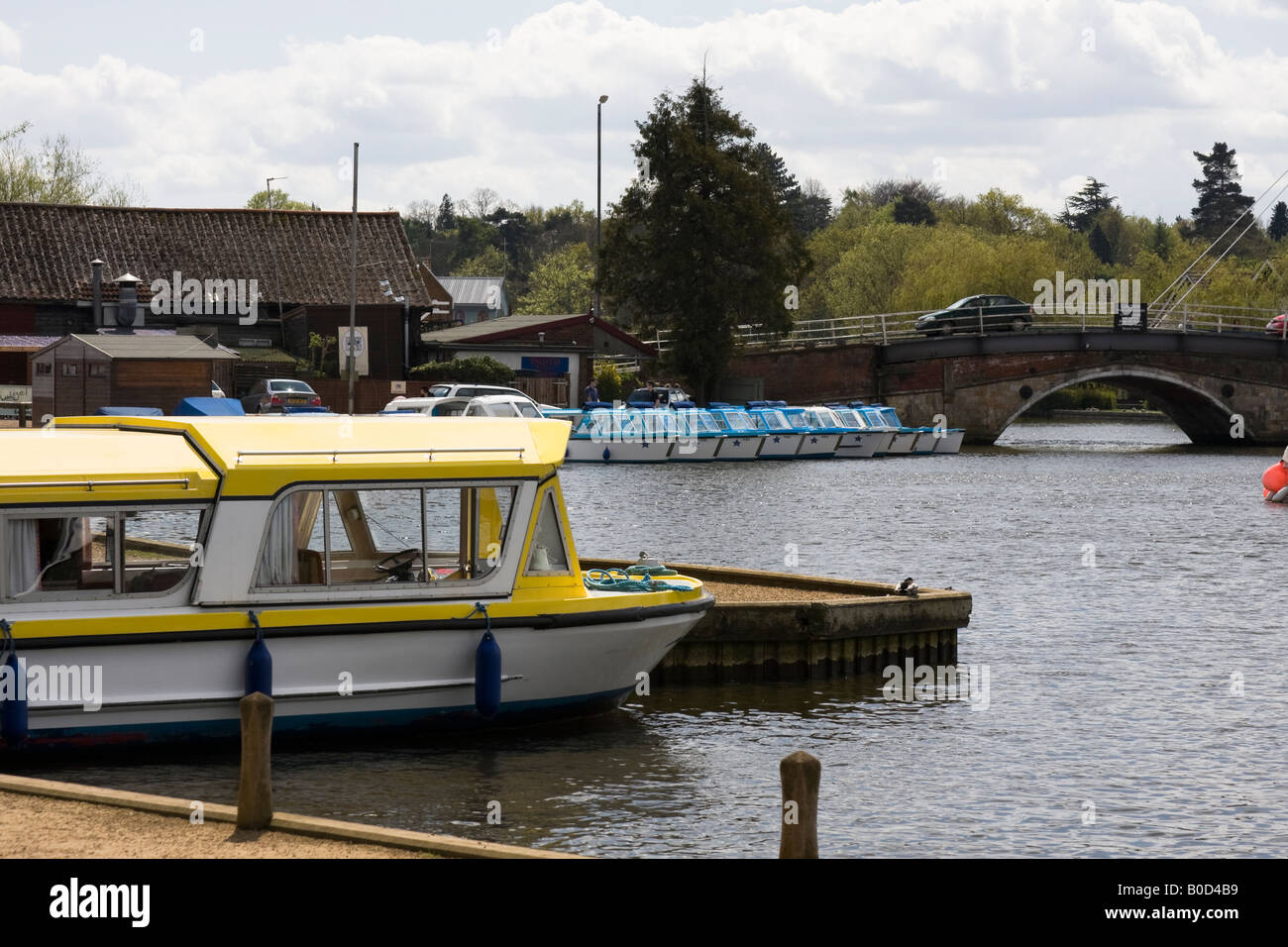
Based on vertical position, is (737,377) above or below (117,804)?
above

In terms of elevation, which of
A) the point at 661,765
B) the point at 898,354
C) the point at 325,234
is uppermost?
the point at 325,234

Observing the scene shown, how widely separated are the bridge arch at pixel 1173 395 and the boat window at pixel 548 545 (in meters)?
63.6

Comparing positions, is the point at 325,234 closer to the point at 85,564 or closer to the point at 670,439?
the point at 670,439

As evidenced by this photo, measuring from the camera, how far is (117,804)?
11125mm

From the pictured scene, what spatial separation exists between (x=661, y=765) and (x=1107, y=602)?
13877 mm

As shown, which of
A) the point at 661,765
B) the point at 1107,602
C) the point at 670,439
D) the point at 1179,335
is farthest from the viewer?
the point at 1179,335

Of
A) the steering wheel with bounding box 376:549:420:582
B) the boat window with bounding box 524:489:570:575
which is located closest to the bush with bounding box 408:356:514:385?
the boat window with bounding box 524:489:570:575

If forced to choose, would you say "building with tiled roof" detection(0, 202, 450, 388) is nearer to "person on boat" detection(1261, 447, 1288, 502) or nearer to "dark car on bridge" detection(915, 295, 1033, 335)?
"dark car on bridge" detection(915, 295, 1033, 335)

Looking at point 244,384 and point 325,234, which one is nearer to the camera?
point 244,384

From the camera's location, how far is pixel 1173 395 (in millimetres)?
78625

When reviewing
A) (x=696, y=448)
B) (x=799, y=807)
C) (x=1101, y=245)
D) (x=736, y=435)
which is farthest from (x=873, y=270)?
(x=799, y=807)

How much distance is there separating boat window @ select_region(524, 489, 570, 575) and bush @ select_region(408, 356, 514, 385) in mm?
54037

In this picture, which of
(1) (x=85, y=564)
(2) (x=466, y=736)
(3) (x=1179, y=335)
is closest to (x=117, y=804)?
(1) (x=85, y=564)

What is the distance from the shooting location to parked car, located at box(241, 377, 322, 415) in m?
58.3
